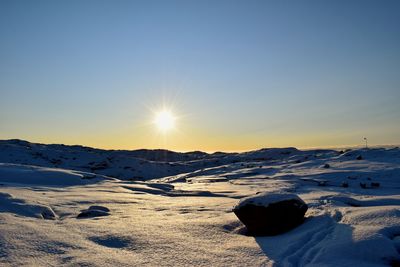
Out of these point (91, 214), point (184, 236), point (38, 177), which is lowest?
point (184, 236)

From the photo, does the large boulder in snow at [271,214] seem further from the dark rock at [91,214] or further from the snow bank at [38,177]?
the snow bank at [38,177]

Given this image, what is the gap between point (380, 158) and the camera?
1244 centimetres

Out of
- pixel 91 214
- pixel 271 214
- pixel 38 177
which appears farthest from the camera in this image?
pixel 38 177

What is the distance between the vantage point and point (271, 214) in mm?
4332

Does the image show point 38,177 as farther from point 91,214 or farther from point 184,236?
point 184,236

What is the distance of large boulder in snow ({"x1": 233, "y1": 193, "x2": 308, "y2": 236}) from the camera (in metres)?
4.34

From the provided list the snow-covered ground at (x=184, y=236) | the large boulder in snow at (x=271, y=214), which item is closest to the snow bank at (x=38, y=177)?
the snow-covered ground at (x=184, y=236)

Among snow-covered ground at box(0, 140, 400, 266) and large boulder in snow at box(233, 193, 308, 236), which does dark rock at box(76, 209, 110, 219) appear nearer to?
snow-covered ground at box(0, 140, 400, 266)

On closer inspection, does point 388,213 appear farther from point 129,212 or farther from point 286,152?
point 286,152

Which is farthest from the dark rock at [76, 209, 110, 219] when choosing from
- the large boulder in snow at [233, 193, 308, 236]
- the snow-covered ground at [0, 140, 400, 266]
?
the large boulder in snow at [233, 193, 308, 236]

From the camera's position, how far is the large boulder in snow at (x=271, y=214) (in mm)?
4340

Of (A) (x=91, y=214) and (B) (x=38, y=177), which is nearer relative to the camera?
(A) (x=91, y=214)

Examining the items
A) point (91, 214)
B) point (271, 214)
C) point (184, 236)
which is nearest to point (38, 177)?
point (91, 214)

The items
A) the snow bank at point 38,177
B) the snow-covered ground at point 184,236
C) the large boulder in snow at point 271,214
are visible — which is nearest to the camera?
the snow-covered ground at point 184,236
